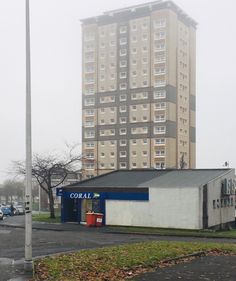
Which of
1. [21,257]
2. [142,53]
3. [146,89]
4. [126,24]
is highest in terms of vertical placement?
[126,24]

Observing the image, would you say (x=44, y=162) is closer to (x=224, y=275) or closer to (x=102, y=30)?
(x=224, y=275)

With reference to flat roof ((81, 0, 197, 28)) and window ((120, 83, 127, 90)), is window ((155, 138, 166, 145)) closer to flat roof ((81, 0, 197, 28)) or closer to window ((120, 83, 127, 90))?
window ((120, 83, 127, 90))

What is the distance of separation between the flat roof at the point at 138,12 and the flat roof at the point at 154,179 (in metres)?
76.5

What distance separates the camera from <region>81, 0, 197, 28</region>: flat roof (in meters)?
115

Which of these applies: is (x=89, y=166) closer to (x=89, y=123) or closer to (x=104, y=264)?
(x=89, y=123)

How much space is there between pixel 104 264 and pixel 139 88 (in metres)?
103

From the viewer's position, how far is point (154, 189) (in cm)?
3738

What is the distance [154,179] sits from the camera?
40438 mm

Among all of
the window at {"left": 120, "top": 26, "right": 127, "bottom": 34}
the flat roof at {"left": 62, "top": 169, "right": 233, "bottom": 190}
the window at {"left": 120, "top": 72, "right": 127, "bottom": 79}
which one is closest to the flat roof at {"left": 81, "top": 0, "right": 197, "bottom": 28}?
the window at {"left": 120, "top": 26, "right": 127, "bottom": 34}

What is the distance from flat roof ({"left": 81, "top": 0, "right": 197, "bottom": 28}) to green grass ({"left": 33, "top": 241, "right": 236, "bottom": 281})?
10171cm

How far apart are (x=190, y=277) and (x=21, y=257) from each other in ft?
22.2

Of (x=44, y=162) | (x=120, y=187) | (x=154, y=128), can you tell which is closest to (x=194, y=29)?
(x=154, y=128)

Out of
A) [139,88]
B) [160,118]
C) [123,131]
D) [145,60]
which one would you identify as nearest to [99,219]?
[160,118]

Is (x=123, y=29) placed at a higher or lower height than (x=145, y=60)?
higher
